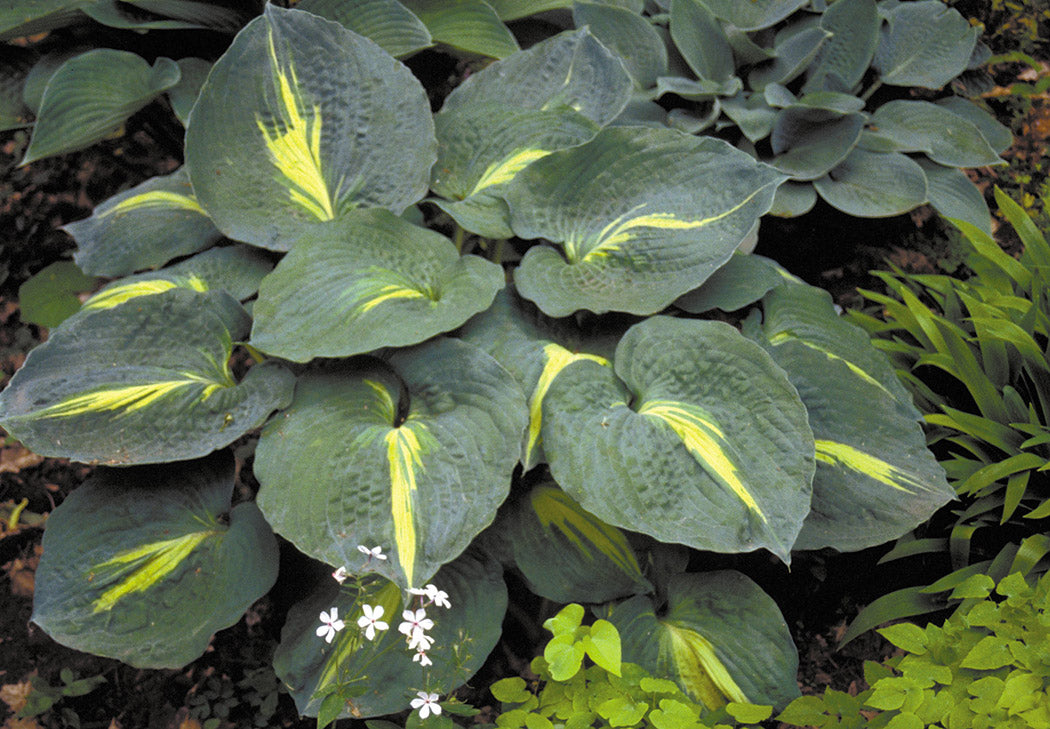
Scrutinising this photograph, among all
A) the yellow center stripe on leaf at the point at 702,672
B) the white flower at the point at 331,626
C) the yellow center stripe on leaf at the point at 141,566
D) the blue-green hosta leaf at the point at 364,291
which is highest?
the blue-green hosta leaf at the point at 364,291

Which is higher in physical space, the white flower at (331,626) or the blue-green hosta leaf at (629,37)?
the blue-green hosta leaf at (629,37)

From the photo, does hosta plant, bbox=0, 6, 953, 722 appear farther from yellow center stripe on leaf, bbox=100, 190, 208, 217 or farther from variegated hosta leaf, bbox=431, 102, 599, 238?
yellow center stripe on leaf, bbox=100, 190, 208, 217

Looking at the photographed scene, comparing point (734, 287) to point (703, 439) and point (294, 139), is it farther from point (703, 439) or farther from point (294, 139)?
point (294, 139)

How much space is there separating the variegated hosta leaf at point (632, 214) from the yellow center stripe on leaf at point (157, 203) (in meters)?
0.97

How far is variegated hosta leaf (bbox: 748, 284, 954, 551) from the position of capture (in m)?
1.76

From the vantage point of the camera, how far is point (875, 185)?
2.76 m

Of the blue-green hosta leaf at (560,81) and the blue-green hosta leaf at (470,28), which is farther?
the blue-green hosta leaf at (470,28)

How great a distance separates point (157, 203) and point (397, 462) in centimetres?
127

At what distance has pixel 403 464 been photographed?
159cm

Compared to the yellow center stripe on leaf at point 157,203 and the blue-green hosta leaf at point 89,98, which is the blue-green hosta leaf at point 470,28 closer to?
the blue-green hosta leaf at point 89,98

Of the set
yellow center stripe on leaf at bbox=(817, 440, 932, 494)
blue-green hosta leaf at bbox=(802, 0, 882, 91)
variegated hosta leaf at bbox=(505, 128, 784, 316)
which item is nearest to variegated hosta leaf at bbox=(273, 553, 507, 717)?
variegated hosta leaf at bbox=(505, 128, 784, 316)

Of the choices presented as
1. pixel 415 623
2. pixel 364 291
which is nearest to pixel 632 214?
pixel 364 291

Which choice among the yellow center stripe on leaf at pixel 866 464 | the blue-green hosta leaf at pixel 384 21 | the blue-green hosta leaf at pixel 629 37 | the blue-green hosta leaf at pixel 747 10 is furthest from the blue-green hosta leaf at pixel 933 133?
the blue-green hosta leaf at pixel 384 21

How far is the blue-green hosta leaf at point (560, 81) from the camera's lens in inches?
92.2
